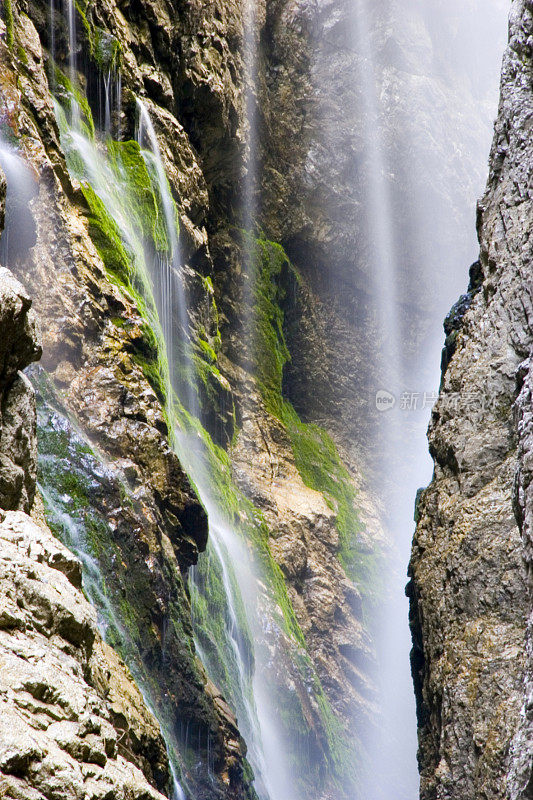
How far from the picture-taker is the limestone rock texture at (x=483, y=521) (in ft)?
19.7

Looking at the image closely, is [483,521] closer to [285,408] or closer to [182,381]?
[182,381]

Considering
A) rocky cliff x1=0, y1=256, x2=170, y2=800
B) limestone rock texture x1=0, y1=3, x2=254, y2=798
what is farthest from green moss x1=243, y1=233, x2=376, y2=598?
rocky cliff x1=0, y1=256, x2=170, y2=800

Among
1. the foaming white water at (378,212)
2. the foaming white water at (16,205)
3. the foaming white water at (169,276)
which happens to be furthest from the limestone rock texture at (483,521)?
the foaming white water at (378,212)

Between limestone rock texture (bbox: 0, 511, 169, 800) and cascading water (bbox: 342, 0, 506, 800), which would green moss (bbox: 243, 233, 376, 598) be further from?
limestone rock texture (bbox: 0, 511, 169, 800)

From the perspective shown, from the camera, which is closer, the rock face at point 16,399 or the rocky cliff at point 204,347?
the rock face at point 16,399

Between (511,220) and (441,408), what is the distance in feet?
7.50

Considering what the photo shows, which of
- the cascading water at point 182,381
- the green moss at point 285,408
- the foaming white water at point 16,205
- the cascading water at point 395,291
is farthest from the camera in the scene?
the cascading water at point 395,291

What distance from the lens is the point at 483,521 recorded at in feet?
22.5

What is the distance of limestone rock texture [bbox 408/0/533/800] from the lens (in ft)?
19.7

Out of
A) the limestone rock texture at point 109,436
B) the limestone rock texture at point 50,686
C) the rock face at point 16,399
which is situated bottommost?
the limestone rock texture at point 50,686

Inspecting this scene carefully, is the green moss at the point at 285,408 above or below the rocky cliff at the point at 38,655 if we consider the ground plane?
above

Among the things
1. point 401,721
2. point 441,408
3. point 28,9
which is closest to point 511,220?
point 441,408

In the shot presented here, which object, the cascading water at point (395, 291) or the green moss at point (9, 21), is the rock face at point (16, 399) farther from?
the cascading water at point (395, 291)

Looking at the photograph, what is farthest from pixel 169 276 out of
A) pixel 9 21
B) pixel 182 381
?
pixel 9 21
